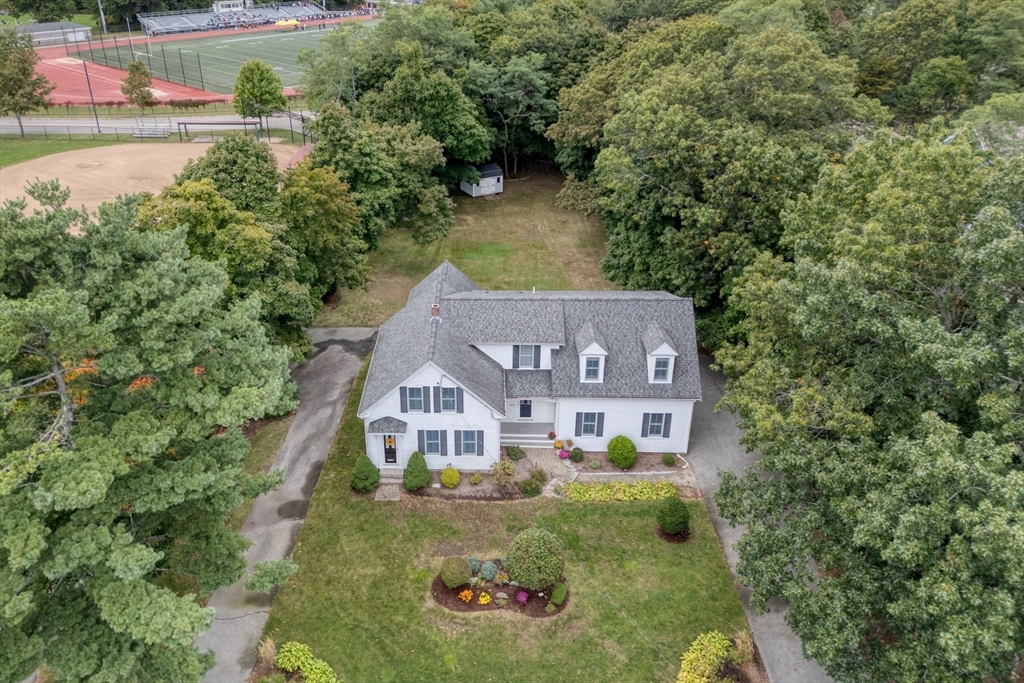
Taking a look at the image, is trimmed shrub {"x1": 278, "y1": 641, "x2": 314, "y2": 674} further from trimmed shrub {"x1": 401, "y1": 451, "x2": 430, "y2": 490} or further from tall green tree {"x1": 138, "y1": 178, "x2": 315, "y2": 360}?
tall green tree {"x1": 138, "y1": 178, "x2": 315, "y2": 360}

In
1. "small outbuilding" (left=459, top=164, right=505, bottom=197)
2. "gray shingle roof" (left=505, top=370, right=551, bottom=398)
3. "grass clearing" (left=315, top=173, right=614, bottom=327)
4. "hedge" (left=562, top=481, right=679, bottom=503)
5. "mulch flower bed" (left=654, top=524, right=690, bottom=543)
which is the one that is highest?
"small outbuilding" (left=459, top=164, right=505, bottom=197)

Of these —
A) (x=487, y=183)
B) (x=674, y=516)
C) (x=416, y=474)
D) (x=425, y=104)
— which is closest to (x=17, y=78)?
(x=425, y=104)

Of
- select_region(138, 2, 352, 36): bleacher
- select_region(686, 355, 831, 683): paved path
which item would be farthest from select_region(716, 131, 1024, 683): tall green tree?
select_region(138, 2, 352, 36): bleacher

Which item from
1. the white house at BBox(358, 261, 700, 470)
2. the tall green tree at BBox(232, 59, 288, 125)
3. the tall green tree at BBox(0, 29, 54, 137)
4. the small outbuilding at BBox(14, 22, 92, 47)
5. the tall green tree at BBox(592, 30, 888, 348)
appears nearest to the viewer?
the white house at BBox(358, 261, 700, 470)

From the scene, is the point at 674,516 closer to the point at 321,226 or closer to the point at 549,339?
the point at 549,339

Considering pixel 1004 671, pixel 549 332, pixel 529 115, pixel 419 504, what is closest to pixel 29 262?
pixel 419 504
